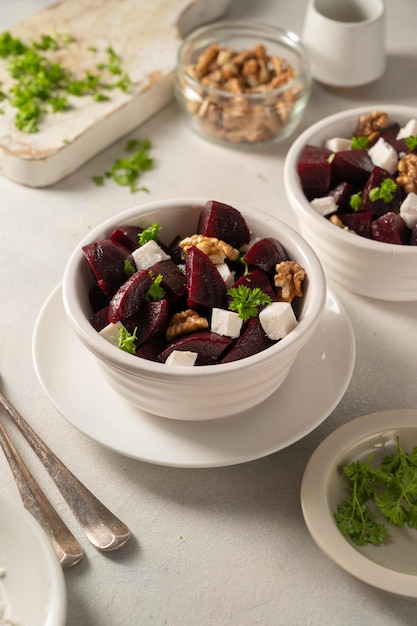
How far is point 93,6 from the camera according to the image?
229 cm

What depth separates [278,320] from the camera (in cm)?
120

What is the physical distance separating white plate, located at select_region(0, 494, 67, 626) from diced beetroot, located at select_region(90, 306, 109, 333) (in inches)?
11.8

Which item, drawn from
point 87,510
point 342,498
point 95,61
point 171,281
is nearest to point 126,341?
point 171,281

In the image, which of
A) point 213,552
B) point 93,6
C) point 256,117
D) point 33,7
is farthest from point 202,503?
point 33,7

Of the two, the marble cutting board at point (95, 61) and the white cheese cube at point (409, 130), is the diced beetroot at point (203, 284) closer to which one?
the white cheese cube at point (409, 130)

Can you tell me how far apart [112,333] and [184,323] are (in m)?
0.11

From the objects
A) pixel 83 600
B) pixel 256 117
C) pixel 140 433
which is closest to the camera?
pixel 83 600

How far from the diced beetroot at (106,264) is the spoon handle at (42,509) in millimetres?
293

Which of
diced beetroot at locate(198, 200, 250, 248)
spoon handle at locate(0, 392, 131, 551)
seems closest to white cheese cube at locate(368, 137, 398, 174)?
diced beetroot at locate(198, 200, 250, 248)

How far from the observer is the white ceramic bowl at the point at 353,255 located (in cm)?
Result: 147

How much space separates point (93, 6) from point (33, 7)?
0.26 m

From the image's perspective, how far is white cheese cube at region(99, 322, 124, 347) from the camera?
1.21 metres

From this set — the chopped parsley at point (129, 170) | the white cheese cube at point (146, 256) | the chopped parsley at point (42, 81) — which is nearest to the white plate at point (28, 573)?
the white cheese cube at point (146, 256)

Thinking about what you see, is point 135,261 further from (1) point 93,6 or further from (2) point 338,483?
(1) point 93,6
